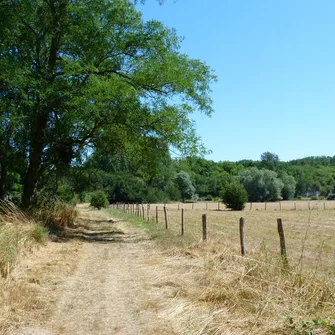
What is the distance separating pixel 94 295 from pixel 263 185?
101 meters

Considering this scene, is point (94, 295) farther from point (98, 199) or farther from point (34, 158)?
point (98, 199)

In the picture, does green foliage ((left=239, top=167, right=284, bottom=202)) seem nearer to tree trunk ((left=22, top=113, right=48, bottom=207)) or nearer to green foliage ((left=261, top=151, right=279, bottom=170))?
green foliage ((left=261, top=151, right=279, bottom=170))

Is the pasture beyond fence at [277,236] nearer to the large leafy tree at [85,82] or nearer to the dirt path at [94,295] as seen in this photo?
the dirt path at [94,295]

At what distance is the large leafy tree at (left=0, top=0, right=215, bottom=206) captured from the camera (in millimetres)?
17328

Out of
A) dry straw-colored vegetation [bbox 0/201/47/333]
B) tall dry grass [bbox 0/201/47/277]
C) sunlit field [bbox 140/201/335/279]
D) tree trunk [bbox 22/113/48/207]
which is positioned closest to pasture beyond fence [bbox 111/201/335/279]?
sunlit field [bbox 140/201/335/279]

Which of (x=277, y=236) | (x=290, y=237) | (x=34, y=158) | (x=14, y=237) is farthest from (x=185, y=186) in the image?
(x=14, y=237)

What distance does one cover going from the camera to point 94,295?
8289mm

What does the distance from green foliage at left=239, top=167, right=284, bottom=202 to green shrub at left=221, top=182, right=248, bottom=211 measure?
44.9m

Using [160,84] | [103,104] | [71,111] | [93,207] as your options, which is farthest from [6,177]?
[93,207]

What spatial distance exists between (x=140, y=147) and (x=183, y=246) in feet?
23.8

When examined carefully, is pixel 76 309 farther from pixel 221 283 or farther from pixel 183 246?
pixel 183 246

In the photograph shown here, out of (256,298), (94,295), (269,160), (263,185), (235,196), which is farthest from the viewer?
(269,160)

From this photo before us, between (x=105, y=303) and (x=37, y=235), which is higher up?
(x=37, y=235)

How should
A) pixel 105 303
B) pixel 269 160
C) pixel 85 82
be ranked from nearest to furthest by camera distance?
pixel 105 303, pixel 85 82, pixel 269 160
